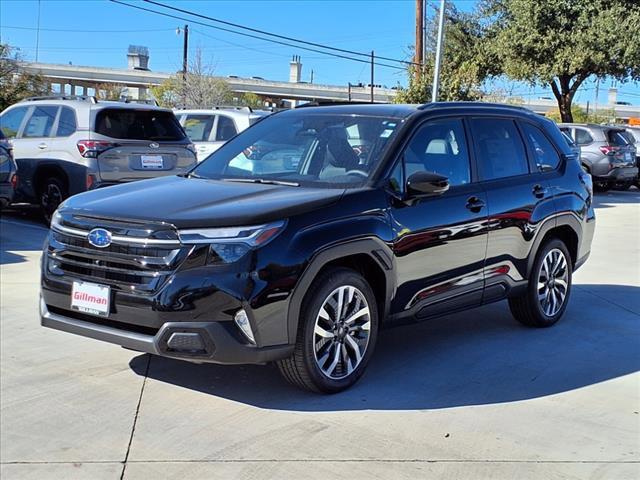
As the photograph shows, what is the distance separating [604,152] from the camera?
19.4 m

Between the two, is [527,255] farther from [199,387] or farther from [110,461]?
[110,461]

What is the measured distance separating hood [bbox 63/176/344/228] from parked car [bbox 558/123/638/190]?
1632cm

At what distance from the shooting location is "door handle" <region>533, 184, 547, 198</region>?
6.12 metres

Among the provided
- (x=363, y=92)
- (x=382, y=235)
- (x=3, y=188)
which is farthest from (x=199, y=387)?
(x=363, y=92)

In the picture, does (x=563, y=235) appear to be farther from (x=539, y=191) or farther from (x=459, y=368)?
(x=459, y=368)

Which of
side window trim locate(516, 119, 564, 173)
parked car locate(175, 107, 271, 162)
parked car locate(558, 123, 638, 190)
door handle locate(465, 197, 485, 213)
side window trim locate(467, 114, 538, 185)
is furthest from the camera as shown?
parked car locate(558, 123, 638, 190)

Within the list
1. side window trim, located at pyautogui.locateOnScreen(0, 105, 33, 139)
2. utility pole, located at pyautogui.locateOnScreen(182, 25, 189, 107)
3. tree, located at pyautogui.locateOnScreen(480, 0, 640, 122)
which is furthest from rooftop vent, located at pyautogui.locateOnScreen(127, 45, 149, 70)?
side window trim, located at pyautogui.locateOnScreen(0, 105, 33, 139)

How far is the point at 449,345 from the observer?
227 inches

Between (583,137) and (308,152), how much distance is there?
16646 mm

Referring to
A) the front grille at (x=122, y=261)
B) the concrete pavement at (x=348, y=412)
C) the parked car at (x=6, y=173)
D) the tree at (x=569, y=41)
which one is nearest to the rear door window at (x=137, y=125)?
the parked car at (x=6, y=173)

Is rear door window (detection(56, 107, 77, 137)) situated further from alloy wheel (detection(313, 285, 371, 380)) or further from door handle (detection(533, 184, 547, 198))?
alloy wheel (detection(313, 285, 371, 380))

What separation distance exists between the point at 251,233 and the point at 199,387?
1.22 m

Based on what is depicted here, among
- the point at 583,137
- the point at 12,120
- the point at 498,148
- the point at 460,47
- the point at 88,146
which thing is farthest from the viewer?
the point at 460,47

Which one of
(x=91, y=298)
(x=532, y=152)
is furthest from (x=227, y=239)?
(x=532, y=152)
